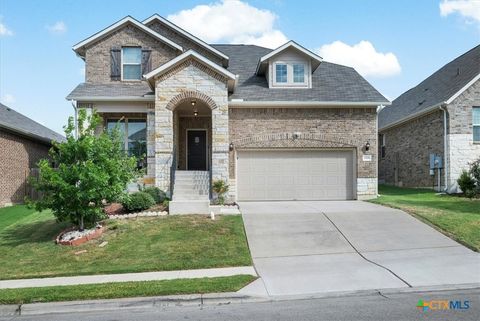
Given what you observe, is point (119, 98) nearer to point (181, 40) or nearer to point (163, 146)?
point (163, 146)

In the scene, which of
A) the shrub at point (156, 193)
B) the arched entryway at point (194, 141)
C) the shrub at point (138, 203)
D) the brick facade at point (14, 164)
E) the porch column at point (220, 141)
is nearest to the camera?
the shrub at point (138, 203)

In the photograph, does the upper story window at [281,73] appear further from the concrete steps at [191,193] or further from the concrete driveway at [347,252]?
the concrete driveway at [347,252]

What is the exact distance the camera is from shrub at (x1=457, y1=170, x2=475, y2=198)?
16578 mm

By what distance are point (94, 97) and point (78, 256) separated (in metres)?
8.54

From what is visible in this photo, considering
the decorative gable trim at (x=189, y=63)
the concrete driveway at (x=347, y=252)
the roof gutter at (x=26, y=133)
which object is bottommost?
the concrete driveway at (x=347, y=252)

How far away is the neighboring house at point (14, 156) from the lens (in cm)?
1741

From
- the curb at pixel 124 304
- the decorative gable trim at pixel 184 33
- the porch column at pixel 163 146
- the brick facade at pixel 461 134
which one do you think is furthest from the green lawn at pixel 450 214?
the decorative gable trim at pixel 184 33

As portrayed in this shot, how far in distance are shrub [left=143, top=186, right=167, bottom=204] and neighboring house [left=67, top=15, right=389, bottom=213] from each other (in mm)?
361

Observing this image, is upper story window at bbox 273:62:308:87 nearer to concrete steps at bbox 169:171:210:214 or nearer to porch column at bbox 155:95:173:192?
porch column at bbox 155:95:173:192

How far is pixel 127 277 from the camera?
777 cm

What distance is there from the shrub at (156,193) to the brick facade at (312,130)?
331 cm

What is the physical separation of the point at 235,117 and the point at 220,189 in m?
3.40

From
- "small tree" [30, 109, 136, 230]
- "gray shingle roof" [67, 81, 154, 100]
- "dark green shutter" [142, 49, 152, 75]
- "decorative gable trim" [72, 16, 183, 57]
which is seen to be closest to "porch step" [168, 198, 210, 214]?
"small tree" [30, 109, 136, 230]

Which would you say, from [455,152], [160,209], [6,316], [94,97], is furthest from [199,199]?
[455,152]
